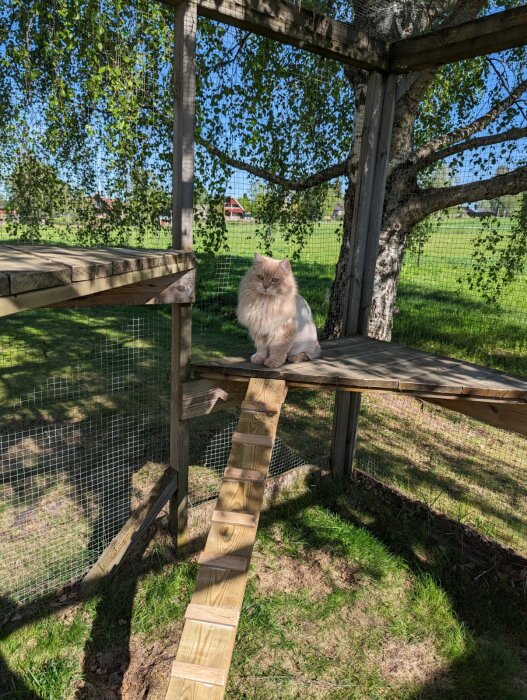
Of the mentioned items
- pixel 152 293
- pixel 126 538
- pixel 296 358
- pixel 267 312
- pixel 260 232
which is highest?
pixel 260 232

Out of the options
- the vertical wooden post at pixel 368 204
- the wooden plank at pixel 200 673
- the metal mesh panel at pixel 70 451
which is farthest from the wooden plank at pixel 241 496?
the vertical wooden post at pixel 368 204

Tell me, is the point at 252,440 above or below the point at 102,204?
below

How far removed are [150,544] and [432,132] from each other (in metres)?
5.61

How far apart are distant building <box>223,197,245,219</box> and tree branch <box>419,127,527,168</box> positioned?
186 cm

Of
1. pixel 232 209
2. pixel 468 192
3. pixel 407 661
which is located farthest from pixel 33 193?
pixel 407 661

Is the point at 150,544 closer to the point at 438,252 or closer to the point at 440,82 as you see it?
the point at 438,252

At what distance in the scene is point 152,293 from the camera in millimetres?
2486

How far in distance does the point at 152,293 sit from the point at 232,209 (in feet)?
6.93

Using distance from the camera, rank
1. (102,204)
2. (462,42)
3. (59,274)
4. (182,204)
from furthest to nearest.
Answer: (102,204) → (462,42) → (182,204) → (59,274)

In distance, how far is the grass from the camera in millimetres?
2234

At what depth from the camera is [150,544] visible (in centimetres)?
307

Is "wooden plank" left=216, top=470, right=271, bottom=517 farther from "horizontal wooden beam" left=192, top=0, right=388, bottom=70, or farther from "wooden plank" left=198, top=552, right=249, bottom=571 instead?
"horizontal wooden beam" left=192, top=0, right=388, bottom=70

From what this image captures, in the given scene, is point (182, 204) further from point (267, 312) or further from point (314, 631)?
point (314, 631)

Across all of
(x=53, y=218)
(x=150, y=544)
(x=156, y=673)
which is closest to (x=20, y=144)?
(x=53, y=218)
